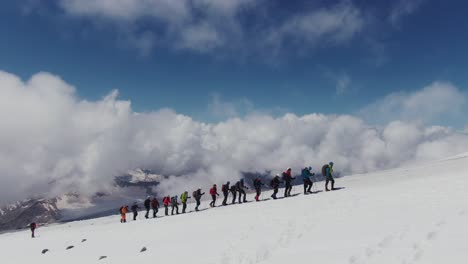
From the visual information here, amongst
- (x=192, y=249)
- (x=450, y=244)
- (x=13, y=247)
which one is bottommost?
(x=13, y=247)

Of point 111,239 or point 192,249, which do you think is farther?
point 111,239

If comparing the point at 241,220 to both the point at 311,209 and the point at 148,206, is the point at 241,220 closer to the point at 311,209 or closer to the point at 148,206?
the point at 311,209

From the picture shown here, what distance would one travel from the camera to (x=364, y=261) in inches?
398

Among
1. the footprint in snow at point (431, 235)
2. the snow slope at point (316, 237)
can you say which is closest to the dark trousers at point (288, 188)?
the snow slope at point (316, 237)

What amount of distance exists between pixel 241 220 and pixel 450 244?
12960 millimetres

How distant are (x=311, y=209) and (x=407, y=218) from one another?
280 inches

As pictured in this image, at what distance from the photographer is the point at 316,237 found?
13.9 m

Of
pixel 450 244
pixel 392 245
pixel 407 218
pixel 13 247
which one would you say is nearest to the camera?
pixel 450 244

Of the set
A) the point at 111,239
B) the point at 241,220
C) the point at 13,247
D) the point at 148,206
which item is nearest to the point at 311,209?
the point at 241,220

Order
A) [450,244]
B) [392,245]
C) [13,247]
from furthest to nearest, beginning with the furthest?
[13,247], [392,245], [450,244]

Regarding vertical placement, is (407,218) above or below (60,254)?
above

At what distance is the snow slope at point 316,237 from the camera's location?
10.7 metres

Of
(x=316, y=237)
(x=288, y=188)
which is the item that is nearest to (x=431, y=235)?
(x=316, y=237)

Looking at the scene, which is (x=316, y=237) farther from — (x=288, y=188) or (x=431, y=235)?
(x=288, y=188)
